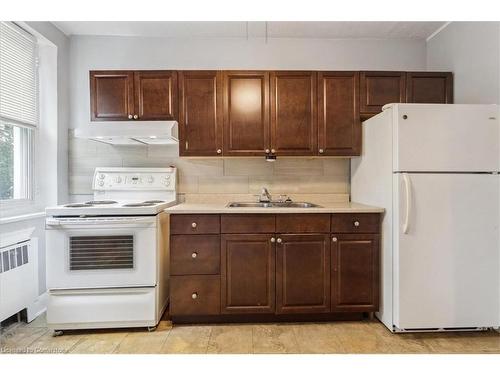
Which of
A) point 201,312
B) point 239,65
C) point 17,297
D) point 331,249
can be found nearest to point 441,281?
point 331,249

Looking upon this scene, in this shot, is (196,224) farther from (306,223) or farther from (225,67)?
(225,67)

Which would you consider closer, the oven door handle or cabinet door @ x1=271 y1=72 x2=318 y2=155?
the oven door handle

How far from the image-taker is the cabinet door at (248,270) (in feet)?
6.95

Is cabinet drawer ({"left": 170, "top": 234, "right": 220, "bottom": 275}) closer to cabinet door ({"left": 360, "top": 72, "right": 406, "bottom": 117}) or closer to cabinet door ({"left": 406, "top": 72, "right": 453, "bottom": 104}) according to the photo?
cabinet door ({"left": 360, "top": 72, "right": 406, "bottom": 117})

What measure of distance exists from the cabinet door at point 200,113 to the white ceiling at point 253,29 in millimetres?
531

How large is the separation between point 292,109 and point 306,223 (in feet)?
3.23

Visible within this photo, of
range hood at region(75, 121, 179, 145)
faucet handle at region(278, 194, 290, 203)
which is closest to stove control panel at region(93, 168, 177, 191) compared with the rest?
range hood at region(75, 121, 179, 145)

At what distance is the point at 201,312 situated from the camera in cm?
211

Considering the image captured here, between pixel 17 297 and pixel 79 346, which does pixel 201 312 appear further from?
pixel 17 297

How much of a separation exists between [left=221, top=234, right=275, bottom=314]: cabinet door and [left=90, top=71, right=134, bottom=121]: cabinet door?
1.40 m

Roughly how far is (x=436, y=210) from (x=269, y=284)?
129 centimetres

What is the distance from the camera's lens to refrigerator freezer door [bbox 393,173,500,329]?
6.32 ft

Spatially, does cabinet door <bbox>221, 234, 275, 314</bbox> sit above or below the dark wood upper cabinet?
below

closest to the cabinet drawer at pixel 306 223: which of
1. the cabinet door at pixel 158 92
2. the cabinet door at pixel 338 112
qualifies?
the cabinet door at pixel 338 112
